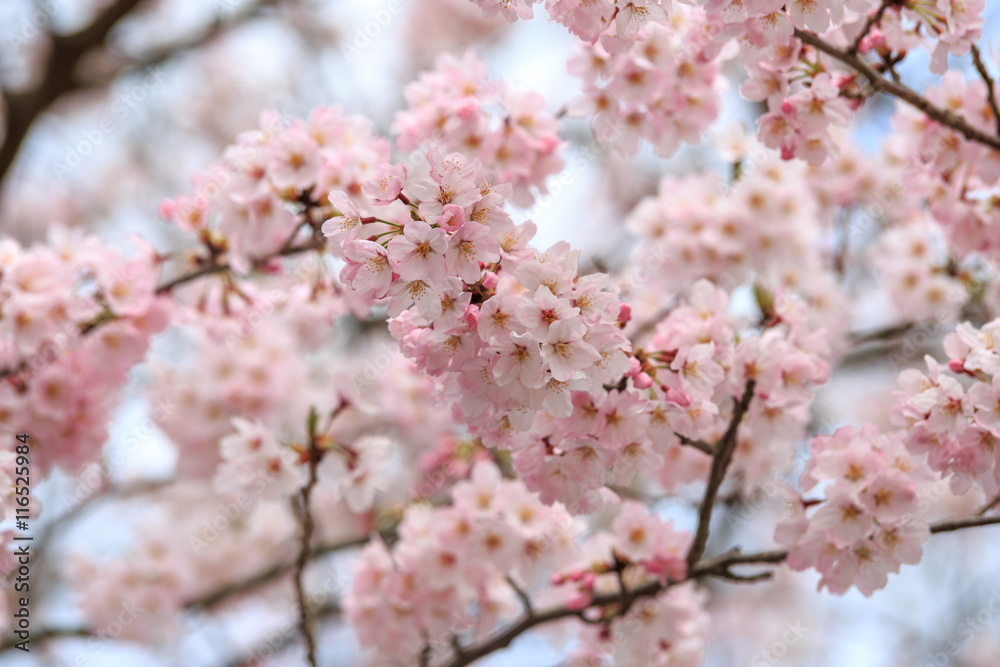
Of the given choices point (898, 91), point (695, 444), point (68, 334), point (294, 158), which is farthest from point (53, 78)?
point (898, 91)

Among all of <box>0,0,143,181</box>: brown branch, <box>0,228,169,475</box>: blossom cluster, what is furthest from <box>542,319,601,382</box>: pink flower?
<box>0,0,143,181</box>: brown branch

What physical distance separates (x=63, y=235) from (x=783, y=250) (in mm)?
2865

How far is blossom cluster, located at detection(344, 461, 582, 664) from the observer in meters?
2.42

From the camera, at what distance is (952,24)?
2059 millimetres

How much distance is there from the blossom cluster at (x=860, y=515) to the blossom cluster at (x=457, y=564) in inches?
29.1

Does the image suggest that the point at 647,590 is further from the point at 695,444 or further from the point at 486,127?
the point at 486,127

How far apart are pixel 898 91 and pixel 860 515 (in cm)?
117

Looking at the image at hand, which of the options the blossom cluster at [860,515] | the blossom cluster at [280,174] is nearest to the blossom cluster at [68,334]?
the blossom cluster at [280,174]

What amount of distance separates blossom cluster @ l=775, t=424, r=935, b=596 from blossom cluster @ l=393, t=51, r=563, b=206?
45.0 inches

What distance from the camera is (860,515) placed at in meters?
1.90

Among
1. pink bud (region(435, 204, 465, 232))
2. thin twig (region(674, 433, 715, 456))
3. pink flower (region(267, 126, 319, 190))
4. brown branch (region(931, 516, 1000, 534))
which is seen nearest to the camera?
pink bud (region(435, 204, 465, 232))

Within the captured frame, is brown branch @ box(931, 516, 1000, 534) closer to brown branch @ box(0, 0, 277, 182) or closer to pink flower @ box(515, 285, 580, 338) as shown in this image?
pink flower @ box(515, 285, 580, 338)

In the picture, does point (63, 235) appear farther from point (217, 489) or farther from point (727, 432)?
point (727, 432)

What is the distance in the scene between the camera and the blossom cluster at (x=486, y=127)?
2.36 meters
